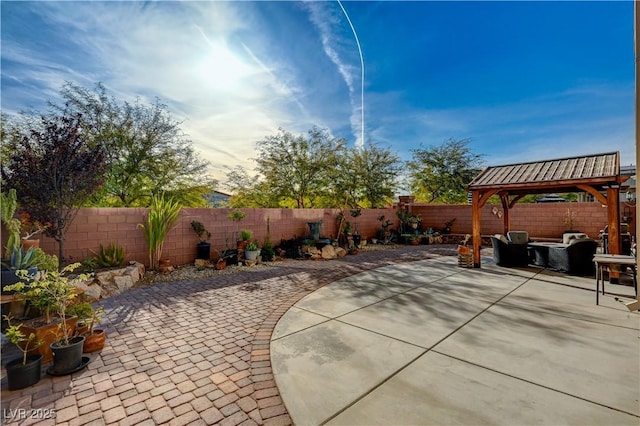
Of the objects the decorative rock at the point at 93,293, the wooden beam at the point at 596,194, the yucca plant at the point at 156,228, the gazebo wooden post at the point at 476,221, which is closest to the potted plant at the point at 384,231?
the gazebo wooden post at the point at 476,221

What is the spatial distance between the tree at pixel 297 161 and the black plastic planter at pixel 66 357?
432 inches

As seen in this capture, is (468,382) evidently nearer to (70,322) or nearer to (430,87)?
(70,322)

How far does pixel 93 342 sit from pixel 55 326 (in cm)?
38

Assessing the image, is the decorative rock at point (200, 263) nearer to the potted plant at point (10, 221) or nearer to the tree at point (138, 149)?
the potted plant at point (10, 221)

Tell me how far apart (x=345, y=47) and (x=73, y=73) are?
697 centimetres

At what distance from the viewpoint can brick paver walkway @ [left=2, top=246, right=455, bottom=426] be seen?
1.89 metres

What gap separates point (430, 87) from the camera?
9.59 m

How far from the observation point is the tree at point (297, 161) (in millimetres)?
12898

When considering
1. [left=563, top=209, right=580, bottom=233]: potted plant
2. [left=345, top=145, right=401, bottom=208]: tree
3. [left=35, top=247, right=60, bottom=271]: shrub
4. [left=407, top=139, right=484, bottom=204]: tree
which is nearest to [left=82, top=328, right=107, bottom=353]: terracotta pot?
[left=35, top=247, right=60, bottom=271]: shrub

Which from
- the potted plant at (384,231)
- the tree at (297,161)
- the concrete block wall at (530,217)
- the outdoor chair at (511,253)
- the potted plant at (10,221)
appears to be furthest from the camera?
the tree at (297,161)

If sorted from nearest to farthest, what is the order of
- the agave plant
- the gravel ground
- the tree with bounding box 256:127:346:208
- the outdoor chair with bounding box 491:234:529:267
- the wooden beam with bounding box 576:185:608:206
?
the agave plant, the wooden beam with bounding box 576:185:608:206, the gravel ground, the outdoor chair with bounding box 491:234:529:267, the tree with bounding box 256:127:346:208

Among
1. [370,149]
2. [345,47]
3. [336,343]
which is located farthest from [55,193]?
[370,149]

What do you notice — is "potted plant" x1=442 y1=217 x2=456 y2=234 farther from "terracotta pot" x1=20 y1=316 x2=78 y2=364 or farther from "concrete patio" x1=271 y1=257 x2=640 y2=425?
"terracotta pot" x1=20 y1=316 x2=78 y2=364

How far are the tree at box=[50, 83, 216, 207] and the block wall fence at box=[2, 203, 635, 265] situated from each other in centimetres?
292
